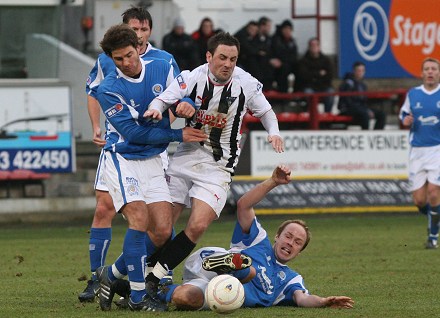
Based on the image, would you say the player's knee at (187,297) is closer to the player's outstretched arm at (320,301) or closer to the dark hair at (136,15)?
the player's outstretched arm at (320,301)

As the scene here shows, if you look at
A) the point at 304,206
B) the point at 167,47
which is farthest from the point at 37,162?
the point at 304,206

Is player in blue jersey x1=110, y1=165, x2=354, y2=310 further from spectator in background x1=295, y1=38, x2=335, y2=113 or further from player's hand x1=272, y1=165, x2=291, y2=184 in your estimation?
spectator in background x1=295, y1=38, x2=335, y2=113

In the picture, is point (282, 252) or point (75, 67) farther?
point (75, 67)

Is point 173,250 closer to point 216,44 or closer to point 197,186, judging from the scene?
point 197,186

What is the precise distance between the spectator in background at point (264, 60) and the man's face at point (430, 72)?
704 cm

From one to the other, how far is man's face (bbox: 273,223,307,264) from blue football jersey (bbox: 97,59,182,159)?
1094 mm

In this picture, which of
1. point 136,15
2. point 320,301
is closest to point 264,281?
point 320,301

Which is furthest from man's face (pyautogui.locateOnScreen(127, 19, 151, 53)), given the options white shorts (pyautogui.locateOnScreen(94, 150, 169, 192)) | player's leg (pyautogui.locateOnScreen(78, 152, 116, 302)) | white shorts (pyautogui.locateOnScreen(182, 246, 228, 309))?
white shorts (pyautogui.locateOnScreen(182, 246, 228, 309))

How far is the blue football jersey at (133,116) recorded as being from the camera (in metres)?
9.31

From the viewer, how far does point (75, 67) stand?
24078 mm

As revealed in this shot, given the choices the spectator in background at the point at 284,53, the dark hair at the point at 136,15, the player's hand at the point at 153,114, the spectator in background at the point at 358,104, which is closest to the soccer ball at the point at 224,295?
the player's hand at the point at 153,114

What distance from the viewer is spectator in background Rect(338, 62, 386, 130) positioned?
2344cm

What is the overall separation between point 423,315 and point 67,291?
11.4 ft

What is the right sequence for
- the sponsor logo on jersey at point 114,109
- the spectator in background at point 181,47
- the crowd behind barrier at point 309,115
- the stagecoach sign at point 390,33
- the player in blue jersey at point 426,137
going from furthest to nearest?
the stagecoach sign at point 390,33, the crowd behind barrier at point 309,115, the spectator in background at point 181,47, the player in blue jersey at point 426,137, the sponsor logo on jersey at point 114,109
